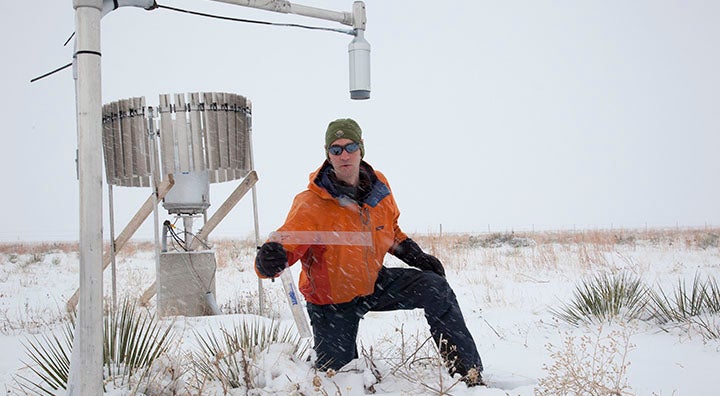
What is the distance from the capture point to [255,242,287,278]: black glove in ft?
11.8

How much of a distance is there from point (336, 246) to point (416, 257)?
2.36ft

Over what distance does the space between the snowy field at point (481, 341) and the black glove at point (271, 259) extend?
47 cm

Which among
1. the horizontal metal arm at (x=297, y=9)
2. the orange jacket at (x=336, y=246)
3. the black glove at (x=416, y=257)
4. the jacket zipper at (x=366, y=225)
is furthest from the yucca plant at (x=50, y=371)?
the horizontal metal arm at (x=297, y=9)

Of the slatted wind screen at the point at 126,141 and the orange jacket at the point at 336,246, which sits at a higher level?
the slatted wind screen at the point at 126,141

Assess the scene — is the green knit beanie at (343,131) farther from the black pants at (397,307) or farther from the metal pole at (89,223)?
the metal pole at (89,223)

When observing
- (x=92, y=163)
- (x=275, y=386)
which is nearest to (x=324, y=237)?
(x=275, y=386)

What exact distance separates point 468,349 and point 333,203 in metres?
1.27

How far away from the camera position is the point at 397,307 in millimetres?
4105

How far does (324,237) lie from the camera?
3.85 m

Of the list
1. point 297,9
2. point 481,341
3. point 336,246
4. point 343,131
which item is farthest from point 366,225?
point 481,341

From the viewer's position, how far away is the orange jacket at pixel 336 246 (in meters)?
3.84

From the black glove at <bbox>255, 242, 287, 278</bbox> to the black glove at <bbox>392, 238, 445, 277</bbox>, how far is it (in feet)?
3.17

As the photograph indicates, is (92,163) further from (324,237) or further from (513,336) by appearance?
(513,336)

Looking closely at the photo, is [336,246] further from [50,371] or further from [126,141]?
[126,141]
